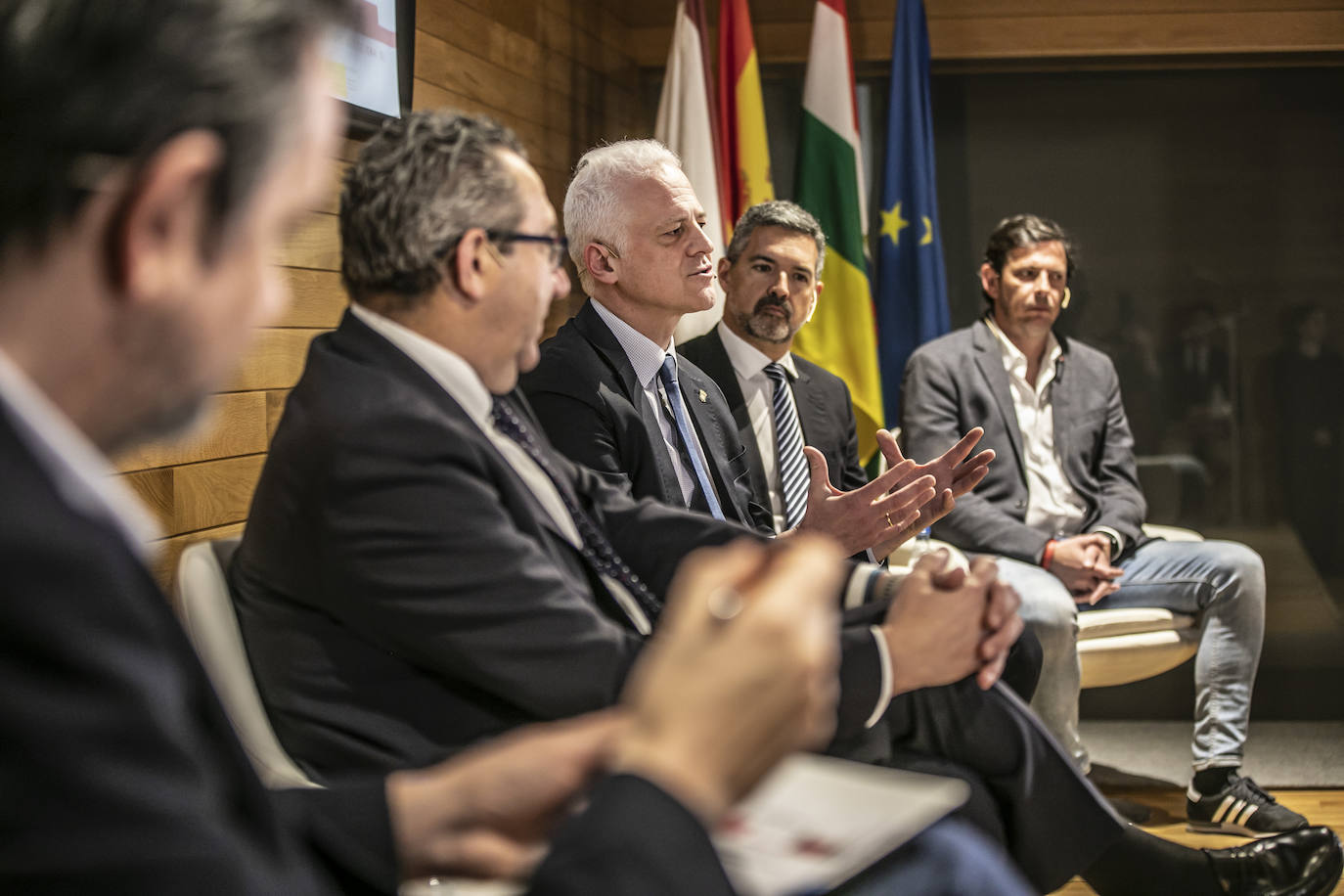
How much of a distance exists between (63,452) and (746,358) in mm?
2425

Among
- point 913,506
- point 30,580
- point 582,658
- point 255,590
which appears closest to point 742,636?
point 30,580

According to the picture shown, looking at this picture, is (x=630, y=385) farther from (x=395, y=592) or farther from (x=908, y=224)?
(x=908, y=224)

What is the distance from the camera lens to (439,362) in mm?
1188

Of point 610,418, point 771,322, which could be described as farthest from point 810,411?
point 610,418

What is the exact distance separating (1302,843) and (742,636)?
5.92 feet

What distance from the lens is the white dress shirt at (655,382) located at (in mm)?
2113

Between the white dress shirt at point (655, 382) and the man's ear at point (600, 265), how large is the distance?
0.05 metres

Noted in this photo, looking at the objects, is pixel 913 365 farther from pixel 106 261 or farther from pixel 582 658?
pixel 106 261

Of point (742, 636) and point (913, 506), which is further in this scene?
point (913, 506)

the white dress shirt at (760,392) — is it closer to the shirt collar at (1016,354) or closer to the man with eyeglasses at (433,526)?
the shirt collar at (1016,354)

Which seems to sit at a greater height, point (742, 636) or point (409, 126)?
point (409, 126)

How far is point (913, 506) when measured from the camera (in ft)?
6.41

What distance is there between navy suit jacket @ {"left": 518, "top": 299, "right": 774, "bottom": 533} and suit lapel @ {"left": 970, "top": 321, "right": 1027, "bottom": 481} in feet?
3.89

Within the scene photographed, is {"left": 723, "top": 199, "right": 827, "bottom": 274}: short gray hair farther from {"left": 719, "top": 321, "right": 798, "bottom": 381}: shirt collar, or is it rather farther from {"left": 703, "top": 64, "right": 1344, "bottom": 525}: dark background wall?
{"left": 703, "top": 64, "right": 1344, "bottom": 525}: dark background wall
